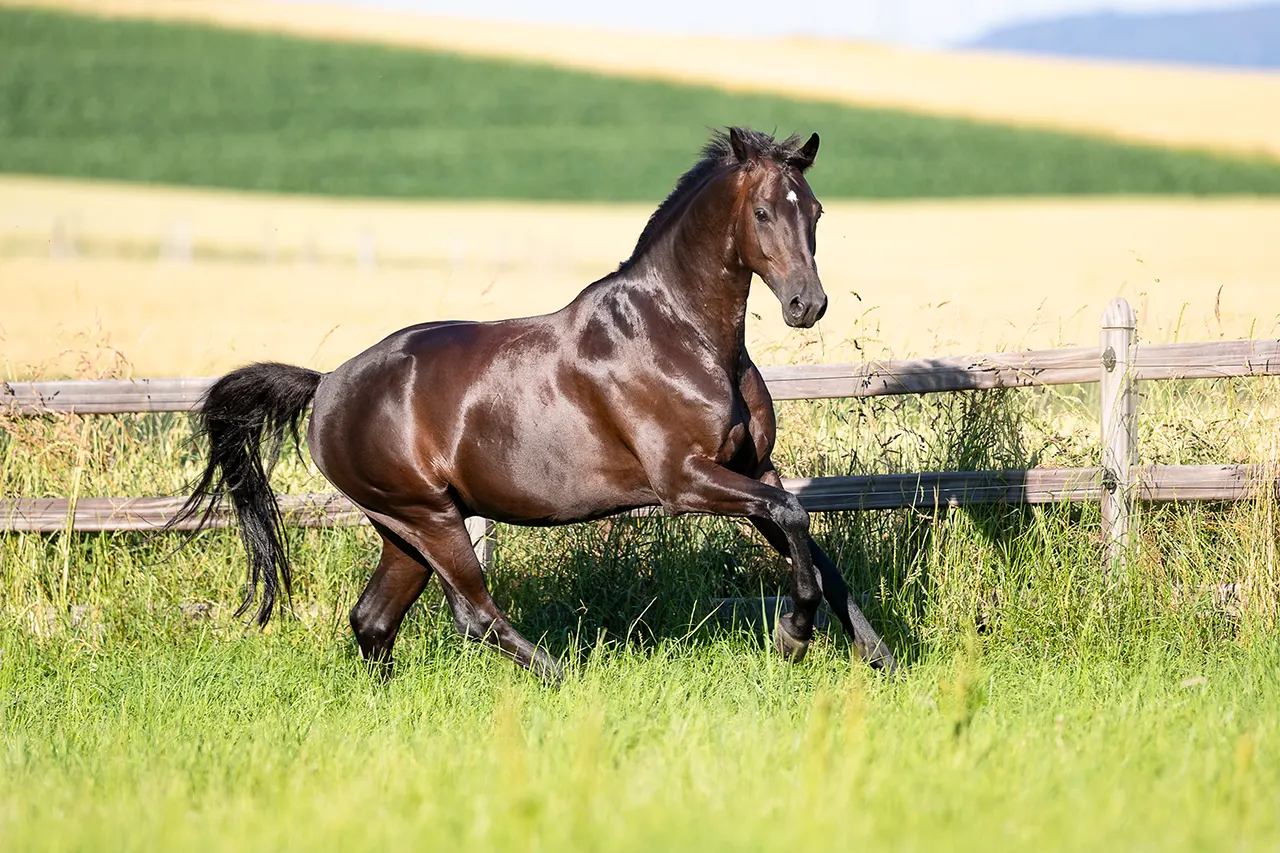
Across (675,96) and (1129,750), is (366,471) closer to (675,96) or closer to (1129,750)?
(1129,750)

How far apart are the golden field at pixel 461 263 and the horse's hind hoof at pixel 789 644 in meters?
6.92

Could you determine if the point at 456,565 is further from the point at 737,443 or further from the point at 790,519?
the point at 790,519

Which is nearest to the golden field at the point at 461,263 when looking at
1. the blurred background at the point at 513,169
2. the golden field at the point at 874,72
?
the blurred background at the point at 513,169

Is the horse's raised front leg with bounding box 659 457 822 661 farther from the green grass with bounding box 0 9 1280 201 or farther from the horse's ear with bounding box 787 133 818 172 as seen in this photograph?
the green grass with bounding box 0 9 1280 201

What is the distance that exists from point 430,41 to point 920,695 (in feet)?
223

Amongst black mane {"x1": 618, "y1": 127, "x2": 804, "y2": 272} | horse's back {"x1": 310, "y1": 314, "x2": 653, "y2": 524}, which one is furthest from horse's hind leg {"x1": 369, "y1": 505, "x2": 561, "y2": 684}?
black mane {"x1": 618, "y1": 127, "x2": 804, "y2": 272}

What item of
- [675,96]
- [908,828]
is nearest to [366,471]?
[908,828]

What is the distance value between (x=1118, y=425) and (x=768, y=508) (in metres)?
2.07

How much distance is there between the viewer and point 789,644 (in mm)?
4941

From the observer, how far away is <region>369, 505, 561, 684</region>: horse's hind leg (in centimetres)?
537

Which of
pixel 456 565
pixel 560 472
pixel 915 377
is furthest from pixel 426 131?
pixel 560 472

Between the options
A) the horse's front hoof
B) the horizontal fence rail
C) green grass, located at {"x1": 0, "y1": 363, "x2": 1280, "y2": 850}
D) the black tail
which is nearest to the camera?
green grass, located at {"x1": 0, "y1": 363, "x2": 1280, "y2": 850}

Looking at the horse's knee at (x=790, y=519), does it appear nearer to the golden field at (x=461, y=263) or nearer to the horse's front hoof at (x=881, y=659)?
the horse's front hoof at (x=881, y=659)

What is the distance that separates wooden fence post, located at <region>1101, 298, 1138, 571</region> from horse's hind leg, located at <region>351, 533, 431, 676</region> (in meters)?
3.21
